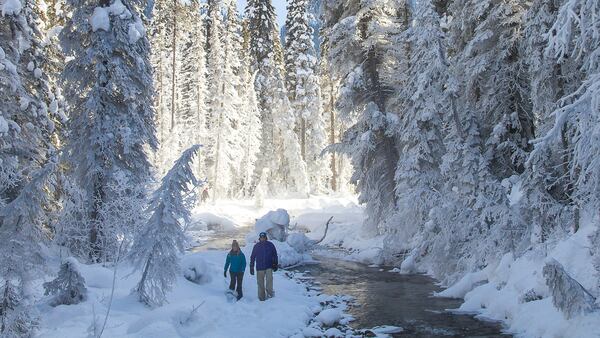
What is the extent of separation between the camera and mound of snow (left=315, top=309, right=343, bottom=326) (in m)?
11.5

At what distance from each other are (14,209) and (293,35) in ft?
141

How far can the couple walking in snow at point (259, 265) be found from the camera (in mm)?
13133

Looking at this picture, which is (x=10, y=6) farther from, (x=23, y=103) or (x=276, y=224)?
(x=276, y=224)

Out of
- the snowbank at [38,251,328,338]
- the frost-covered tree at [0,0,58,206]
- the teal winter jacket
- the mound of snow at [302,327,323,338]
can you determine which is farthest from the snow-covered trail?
the frost-covered tree at [0,0,58,206]

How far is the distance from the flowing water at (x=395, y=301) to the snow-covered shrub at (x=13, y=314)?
6557 mm

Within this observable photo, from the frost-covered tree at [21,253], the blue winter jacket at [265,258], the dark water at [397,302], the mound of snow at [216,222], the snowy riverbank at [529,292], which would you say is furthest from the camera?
the mound of snow at [216,222]

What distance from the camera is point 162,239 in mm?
10781

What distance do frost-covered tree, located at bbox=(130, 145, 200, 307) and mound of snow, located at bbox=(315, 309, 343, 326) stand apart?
3.48 meters

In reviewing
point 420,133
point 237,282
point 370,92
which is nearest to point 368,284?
point 237,282

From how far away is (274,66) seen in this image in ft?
163

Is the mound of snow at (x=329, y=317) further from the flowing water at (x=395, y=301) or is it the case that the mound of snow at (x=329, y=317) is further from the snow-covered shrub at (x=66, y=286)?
the snow-covered shrub at (x=66, y=286)

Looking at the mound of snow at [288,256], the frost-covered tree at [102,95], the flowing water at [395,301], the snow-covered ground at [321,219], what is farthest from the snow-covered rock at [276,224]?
the frost-covered tree at [102,95]

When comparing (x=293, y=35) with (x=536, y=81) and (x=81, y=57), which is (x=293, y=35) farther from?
(x=536, y=81)

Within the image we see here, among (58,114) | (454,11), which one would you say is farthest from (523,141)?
(58,114)
